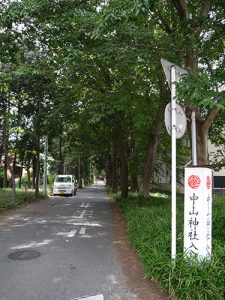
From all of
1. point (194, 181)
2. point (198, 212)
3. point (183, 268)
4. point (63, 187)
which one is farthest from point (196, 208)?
point (63, 187)

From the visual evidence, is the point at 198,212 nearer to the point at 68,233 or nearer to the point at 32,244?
the point at 32,244

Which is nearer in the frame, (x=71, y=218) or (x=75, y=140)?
(x=71, y=218)

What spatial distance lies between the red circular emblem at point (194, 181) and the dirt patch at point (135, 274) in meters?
1.72

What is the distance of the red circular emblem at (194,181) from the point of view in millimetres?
5645

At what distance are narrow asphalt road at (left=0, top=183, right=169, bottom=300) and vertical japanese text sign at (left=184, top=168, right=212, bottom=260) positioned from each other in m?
0.95

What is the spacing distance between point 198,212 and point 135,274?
179 cm

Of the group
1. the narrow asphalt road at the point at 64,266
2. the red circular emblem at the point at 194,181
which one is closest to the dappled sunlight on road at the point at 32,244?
the narrow asphalt road at the point at 64,266

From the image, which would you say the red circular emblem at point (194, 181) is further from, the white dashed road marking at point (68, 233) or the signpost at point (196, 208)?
the white dashed road marking at point (68, 233)

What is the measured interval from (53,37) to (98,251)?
629 cm

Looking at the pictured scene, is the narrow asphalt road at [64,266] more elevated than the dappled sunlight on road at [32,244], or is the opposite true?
the dappled sunlight on road at [32,244]

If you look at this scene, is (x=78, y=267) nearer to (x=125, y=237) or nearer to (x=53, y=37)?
(x=125, y=237)

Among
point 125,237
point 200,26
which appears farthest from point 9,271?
point 200,26

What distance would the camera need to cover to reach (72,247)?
862 centimetres

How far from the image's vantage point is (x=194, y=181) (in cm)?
568
